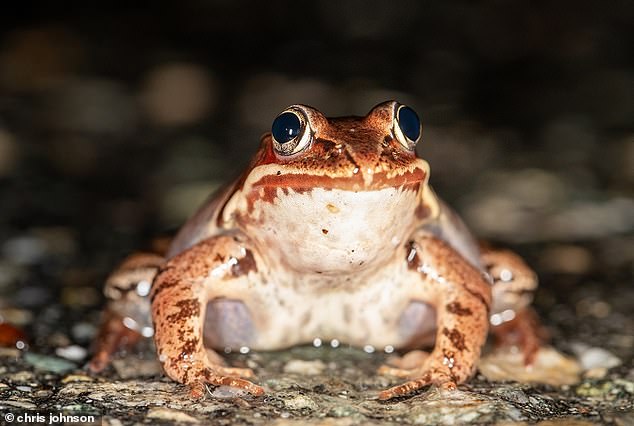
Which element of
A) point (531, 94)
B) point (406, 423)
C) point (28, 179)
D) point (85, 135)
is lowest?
point (406, 423)

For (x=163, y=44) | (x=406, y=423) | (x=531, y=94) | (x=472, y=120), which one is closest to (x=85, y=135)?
(x=163, y=44)

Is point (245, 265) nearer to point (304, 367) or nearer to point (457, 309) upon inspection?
point (304, 367)

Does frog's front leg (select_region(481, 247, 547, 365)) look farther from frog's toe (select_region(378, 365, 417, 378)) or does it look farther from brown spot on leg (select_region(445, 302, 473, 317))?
frog's toe (select_region(378, 365, 417, 378))

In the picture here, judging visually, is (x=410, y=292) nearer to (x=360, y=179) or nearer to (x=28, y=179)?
(x=360, y=179)

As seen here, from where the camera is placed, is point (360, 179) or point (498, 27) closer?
point (360, 179)

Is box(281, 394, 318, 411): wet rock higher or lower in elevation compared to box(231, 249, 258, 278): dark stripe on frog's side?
lower

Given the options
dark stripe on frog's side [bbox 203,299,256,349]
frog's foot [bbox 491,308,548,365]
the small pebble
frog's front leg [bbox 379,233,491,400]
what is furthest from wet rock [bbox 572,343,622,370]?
the small pebble

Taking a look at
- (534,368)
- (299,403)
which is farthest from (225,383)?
(534,368)
